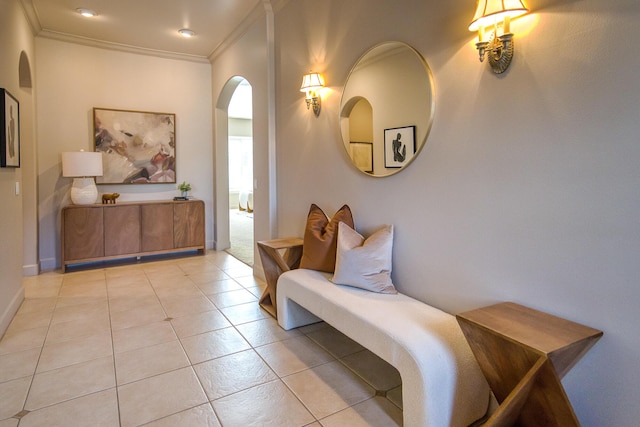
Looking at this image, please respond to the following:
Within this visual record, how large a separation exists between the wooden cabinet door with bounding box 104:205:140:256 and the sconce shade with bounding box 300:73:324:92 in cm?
311

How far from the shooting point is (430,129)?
2.21 m

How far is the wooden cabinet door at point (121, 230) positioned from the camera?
484cm

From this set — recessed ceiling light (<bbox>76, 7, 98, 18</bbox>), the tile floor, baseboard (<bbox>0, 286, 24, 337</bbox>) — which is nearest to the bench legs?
the tile floor

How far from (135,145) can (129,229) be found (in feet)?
3.98

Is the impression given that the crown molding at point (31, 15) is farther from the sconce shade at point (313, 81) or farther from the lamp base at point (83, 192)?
the sconce shade at point (313, 81)

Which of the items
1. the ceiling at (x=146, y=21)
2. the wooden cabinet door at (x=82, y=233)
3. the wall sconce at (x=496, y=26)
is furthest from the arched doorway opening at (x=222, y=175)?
the wall sconce at (x=496, y=26)

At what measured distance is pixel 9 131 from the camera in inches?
121

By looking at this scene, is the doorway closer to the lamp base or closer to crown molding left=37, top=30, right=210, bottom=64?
Result: crown molding left=37, top=30, right=210, bottom=64

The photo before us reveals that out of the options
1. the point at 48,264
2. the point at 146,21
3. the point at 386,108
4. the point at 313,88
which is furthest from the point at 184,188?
the point at 386,108

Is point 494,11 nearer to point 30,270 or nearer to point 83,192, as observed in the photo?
point 83,192

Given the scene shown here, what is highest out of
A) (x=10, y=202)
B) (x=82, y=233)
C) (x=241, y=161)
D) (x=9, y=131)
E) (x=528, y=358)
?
(x=241, y=161)

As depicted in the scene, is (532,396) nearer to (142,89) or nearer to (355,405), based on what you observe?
(355,405)

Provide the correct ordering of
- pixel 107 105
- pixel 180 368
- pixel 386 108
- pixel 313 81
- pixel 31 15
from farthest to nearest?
pixel 107 105 → pixel 31 15 → pixel 313 81 → pixel 386 108 → pixel 180 368

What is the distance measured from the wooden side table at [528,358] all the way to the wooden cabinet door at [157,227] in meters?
4.57
